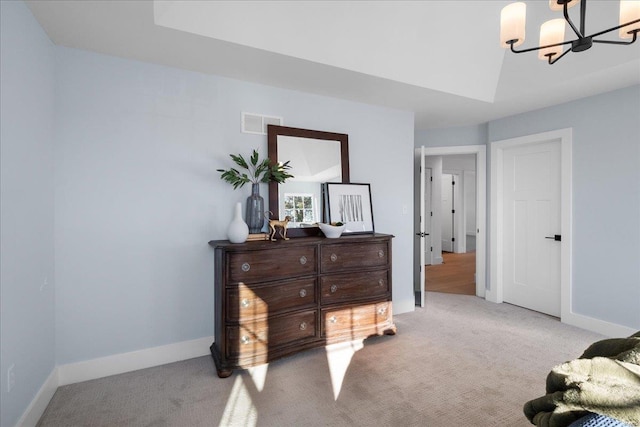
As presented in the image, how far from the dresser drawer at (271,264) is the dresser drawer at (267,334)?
0.33 meters

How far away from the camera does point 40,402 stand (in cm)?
207

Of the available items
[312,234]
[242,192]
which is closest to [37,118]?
[242,192]

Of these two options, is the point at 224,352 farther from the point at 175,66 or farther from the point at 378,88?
the point at 378,88

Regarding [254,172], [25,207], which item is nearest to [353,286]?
[254,172]

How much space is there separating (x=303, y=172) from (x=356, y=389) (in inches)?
74.8

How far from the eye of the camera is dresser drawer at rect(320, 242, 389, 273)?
2941 millimetres

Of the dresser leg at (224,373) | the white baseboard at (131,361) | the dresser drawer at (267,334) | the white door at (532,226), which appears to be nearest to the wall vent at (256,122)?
the dresser drawer at (267,334)

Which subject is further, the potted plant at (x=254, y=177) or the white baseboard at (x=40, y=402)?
the potted plant at (x=254, y=177)

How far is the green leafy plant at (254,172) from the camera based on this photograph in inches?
113

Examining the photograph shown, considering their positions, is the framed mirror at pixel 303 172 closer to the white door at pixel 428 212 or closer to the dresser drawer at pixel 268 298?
the dresser drawer at pixel 268 298

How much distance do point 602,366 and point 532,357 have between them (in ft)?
7.87

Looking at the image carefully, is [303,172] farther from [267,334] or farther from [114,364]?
[114,364]

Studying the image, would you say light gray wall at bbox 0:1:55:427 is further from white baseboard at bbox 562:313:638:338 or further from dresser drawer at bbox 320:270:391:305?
white baseboard at bbox 562:313:638:338

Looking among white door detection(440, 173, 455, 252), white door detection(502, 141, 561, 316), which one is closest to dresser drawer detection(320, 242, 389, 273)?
white door detection(502, 141, 561, 316)
